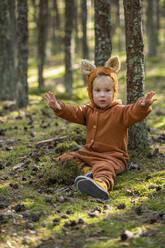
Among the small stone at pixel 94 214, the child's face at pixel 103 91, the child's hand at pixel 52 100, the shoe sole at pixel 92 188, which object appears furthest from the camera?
the child's face at pixel 103 91

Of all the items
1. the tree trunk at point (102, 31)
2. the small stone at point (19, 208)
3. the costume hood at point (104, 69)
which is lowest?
the small stone at point (19, 208)

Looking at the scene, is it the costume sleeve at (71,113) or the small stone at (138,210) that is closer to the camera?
the small stone at (138,210)

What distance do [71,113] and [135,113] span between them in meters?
1.28

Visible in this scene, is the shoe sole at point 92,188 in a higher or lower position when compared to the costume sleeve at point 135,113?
lower

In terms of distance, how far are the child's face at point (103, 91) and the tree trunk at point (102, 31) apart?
6.17 ft

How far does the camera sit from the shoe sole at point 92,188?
4.77 m

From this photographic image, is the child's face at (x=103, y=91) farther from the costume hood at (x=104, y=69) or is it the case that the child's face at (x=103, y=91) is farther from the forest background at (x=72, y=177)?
the forest background at (x=72, y=177)

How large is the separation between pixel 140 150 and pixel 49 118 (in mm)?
4917

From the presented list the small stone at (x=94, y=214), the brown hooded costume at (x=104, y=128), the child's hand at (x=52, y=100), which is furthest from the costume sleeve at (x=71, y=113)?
the small stone at (x=94, y=214)

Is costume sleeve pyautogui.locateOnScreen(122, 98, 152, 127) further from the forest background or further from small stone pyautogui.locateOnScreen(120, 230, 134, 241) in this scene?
small stone pyautogui.locateOnScreen(120, 230, 134, 241)

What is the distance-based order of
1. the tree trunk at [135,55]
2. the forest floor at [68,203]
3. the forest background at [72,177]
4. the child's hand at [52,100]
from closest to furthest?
the forest floor at [68,203], the forest background at [72,177], the child's hand at [52,100], the tree trunk at [135,55]

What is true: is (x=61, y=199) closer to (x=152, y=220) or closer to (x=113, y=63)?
(x=152, y=220)

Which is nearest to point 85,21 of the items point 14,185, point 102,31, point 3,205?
point 102,31

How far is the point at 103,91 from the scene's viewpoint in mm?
5926
